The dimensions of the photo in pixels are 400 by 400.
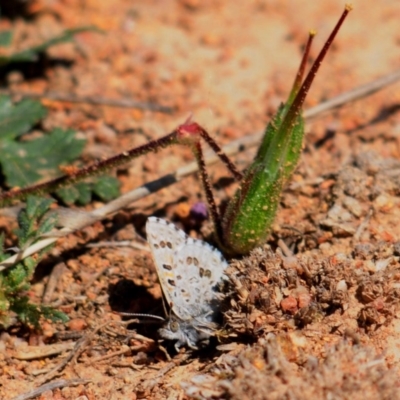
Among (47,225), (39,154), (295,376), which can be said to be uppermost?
(39,154)

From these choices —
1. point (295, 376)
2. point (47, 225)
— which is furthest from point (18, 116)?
point (295, 376)

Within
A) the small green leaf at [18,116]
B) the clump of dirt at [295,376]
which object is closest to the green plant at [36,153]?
the small green leaf at [18,116]

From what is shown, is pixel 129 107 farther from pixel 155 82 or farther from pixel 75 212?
pixel 75 212

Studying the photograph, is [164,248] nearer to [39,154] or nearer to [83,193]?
[83,193]

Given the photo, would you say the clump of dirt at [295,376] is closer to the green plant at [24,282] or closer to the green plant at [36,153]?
the green plant at [24,282]

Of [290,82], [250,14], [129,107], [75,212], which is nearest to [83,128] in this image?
[129,107]

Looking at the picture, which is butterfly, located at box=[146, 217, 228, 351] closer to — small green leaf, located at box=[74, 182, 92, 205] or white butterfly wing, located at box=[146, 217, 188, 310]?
white butterfly wing, located at box=[146, 217, 188, 310]
